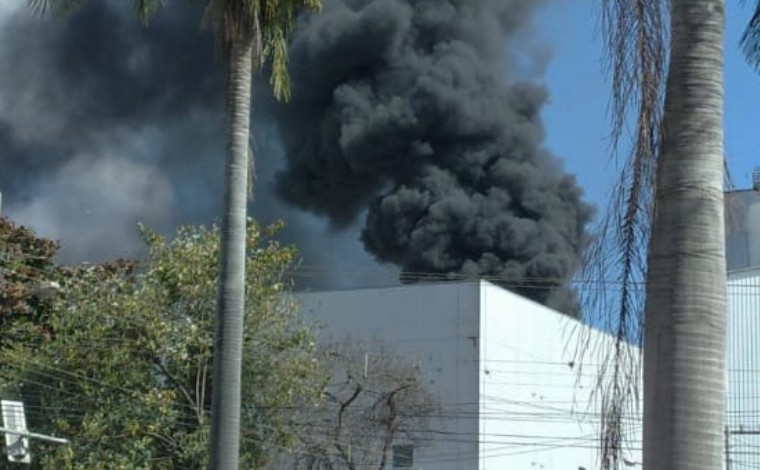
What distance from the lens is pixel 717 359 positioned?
661 centimetres

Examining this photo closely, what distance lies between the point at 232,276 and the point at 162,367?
9159mm

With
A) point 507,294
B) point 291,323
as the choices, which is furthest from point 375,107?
point 291,323

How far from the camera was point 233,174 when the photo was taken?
16.4 m

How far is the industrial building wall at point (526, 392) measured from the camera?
145 ft

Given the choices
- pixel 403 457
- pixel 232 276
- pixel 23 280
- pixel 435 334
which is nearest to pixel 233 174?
pixel 232 276

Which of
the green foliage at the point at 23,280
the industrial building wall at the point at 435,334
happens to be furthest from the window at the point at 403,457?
the green foliage at the point at 23,280

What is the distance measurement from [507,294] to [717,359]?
1525 inches

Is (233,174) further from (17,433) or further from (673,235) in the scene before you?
(673,235)

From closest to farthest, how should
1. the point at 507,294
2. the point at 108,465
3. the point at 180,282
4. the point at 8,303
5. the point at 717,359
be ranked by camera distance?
the point at 717,359 → the point at 108,465 → the point at 180,282 → the point at 8,303 → the point at 507,294

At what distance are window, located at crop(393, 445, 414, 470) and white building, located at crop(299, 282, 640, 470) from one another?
586 millimetres

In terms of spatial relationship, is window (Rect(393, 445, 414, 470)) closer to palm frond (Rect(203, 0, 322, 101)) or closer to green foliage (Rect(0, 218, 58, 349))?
green foliage (Rect(0, 218, 58, 349))

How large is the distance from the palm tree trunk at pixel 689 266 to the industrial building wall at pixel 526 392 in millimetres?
36687

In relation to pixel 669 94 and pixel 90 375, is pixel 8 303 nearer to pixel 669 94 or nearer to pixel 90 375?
pixel 90 375

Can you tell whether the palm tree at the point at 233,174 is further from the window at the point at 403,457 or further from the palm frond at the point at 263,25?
the window at the point at 403,457
